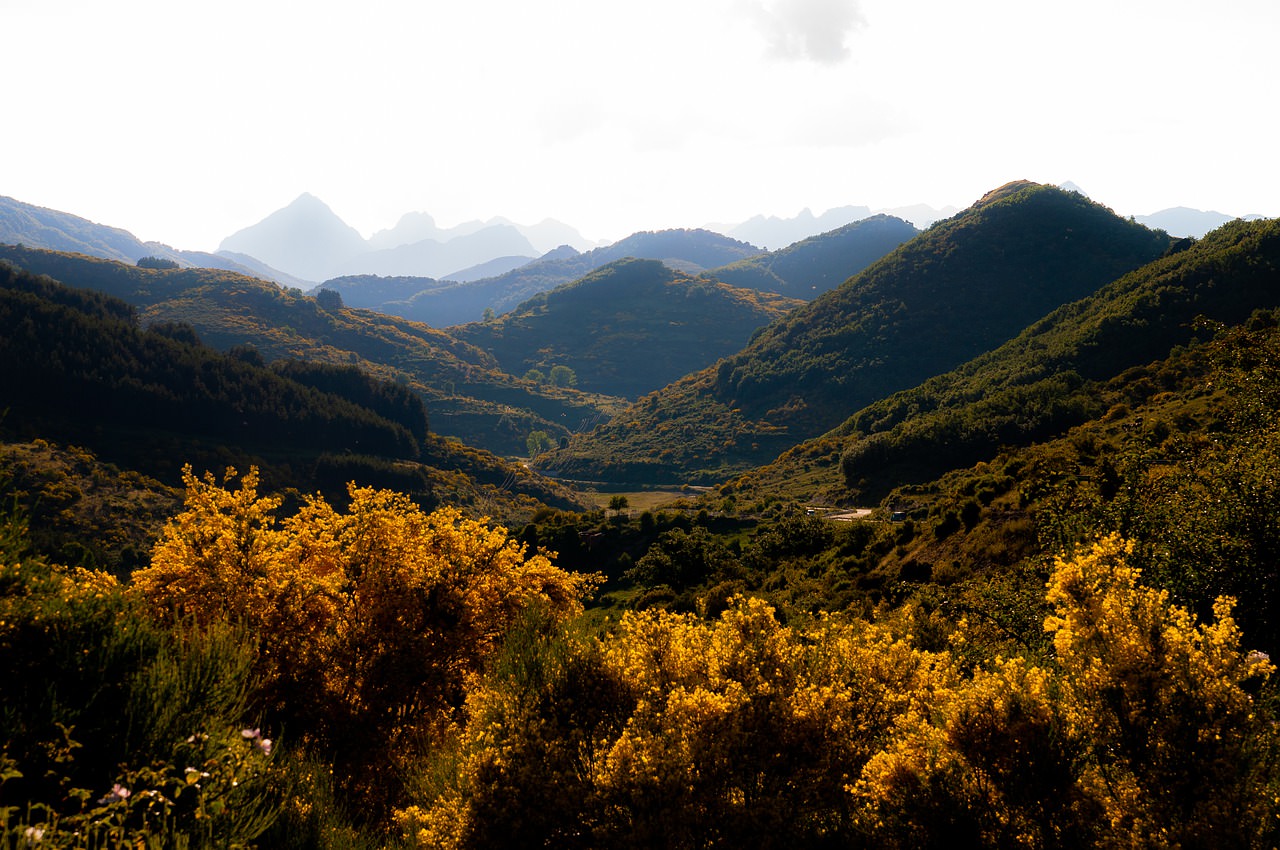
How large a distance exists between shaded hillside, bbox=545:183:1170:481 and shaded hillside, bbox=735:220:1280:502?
4468cm

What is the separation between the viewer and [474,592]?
23.3 m

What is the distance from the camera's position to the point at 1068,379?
295 feet

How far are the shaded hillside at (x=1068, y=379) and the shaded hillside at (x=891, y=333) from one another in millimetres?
Result: 44676

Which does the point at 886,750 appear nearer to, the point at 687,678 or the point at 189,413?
the point at 687,678

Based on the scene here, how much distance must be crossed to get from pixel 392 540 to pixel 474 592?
3.60 m

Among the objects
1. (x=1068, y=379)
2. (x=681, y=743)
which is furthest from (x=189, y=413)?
(x=1068, y=379)

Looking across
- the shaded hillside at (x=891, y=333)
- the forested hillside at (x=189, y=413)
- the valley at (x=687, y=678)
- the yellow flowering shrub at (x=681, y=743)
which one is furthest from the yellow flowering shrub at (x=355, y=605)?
the shaded hillside at (x=891, y=333)

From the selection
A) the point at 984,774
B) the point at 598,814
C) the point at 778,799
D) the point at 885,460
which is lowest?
the point at 885,460

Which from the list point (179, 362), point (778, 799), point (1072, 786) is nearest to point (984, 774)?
point (1072, 786)

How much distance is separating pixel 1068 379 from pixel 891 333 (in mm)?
84892

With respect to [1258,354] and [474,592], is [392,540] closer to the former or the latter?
[474,592]

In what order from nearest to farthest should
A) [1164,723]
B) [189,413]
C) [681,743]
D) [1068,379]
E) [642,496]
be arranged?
[1164,723]
[681,743]
[1068,379]
[189,413]
[642,496]

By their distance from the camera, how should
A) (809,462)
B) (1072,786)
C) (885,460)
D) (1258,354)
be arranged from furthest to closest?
(809,462), (885,460), (1258,354), (1072,786)

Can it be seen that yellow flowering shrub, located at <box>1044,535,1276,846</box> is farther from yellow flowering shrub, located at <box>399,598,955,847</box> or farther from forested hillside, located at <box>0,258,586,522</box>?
forested hillside, located at <box>0,258,586,522</box>
